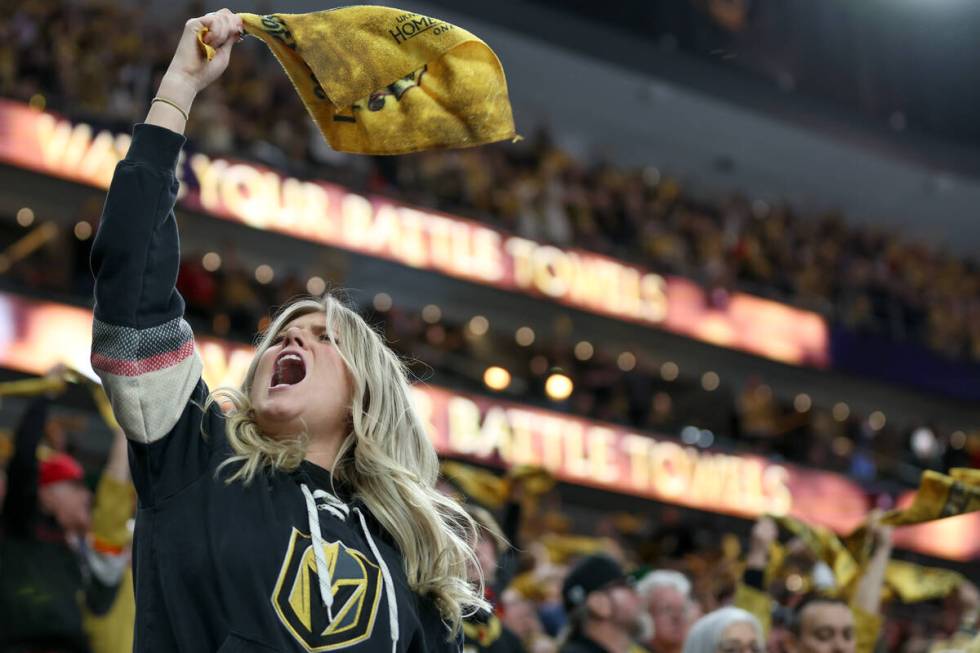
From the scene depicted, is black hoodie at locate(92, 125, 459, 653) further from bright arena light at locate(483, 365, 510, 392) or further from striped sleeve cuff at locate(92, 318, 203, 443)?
bright arena light at locate(483, 365, 510, 392)

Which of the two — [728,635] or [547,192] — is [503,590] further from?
[547,192]

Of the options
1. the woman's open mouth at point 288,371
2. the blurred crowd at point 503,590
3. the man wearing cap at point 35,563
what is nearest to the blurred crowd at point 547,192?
the blurred crowd at point 503,590

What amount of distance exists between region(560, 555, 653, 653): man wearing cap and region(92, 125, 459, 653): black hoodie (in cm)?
255

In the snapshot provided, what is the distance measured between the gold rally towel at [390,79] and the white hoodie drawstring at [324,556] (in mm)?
660

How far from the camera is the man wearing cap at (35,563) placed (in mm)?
4270

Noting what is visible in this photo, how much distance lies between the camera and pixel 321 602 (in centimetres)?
206

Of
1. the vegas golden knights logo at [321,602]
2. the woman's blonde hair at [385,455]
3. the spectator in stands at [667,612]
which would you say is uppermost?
the woman's blonde hair at [385,455]

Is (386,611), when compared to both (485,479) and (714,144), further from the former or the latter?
(714,144)

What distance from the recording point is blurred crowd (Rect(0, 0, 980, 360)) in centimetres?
1215

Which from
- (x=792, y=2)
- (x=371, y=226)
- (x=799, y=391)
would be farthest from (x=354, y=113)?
(x=799, y=391)

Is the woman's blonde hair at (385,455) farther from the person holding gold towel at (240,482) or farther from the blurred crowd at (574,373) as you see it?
the blurred crowd at (574,373)

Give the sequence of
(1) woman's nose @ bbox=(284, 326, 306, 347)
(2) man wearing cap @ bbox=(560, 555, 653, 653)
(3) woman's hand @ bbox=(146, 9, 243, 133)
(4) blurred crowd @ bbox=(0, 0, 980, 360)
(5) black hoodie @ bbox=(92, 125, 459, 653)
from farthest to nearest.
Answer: (4) blurred crowd @ bbox=(0, 0, 980, 360)
(2) man wearing cap @ bbox=(560, 555, 653, 653)
(1) woman's nose @ bbox=(284, 326, 306, 347)
(3) woman's hand @ bbox=(146, 9, 243, 133)
(5) black hoodie @ bbox=(92, 125, 459, 653)

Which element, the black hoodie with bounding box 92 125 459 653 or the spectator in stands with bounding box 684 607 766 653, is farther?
the spectator in stands with bounding box 684 607 766 653

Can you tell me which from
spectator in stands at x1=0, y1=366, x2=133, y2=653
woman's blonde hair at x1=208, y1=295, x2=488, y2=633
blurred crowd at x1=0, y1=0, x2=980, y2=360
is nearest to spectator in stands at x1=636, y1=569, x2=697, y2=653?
spectator in stands at x1=0, y1=366, x2=133, y2=653
